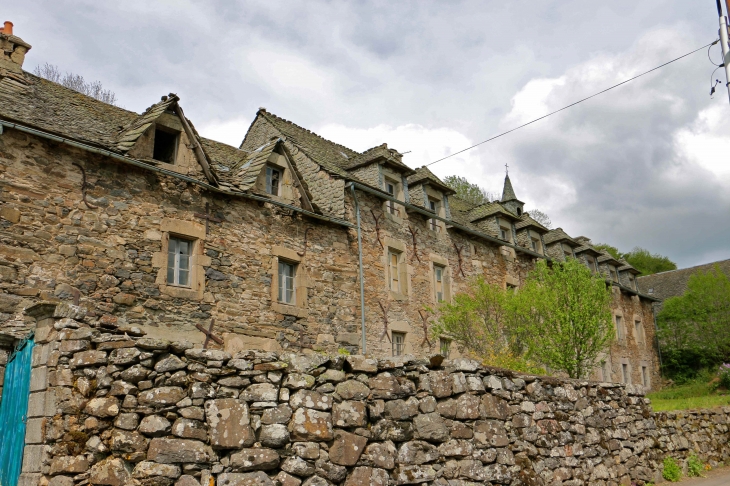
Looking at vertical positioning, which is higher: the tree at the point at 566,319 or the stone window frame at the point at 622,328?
the stone window frame at the point at 622,328

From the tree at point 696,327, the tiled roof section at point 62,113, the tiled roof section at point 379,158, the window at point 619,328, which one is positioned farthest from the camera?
the tree at point 696,327

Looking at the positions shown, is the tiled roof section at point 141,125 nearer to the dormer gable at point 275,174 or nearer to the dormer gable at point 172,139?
the dormer gable at point 172,139

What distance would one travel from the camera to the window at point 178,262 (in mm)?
11641

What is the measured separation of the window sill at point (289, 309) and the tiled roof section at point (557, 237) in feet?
53.7

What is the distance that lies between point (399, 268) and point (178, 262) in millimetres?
6745

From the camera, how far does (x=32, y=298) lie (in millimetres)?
9641

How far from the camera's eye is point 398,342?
1614 centimetres

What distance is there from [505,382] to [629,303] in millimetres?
26163

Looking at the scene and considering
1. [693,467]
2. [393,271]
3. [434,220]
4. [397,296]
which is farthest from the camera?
[434,220]

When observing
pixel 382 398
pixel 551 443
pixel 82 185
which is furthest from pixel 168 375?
pixel 82 185

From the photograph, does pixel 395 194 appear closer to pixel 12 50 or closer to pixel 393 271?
pixel 393 271

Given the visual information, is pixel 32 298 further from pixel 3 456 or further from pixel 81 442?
pixel 81 442


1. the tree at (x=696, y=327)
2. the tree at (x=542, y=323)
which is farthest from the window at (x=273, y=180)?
the tree at (x=696, y=327)

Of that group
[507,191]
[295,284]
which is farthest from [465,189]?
[295,284]
